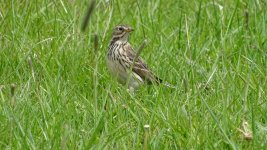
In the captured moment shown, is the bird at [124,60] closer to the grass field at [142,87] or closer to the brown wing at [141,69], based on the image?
the brown wing at [141,69]

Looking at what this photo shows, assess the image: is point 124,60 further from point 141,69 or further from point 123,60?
point 141,69

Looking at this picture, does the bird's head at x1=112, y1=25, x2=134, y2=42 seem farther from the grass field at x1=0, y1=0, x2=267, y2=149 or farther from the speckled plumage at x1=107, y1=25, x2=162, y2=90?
the grass field at x1=0, y1=0, x2=267, y2=149

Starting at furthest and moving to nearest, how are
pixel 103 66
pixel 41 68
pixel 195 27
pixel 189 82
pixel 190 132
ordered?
pixel 195 27
pixel 103 66
pixel 41 68
pixel 189 82
pixel 190 132

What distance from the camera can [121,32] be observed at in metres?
8.86

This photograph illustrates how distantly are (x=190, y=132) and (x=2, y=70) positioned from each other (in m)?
2.33

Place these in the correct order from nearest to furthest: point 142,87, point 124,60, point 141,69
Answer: point 142,87 < point 141,69 < point 124,60

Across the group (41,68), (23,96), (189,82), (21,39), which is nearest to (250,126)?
(189,82)

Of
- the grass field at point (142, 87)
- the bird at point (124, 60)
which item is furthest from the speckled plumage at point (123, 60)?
the grass field at point (142, 87)

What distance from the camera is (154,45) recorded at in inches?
359

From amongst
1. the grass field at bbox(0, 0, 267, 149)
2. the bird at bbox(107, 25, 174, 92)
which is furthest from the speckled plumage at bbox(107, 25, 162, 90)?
the grass field at bbox(0, 0, 267, 149)

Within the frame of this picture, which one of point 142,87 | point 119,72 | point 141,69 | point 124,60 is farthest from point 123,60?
point 142,87

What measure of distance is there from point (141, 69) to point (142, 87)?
631 millimetres

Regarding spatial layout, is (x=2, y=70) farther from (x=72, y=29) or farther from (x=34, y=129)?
(x=34, y=129)

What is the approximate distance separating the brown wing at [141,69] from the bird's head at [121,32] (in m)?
0.09
